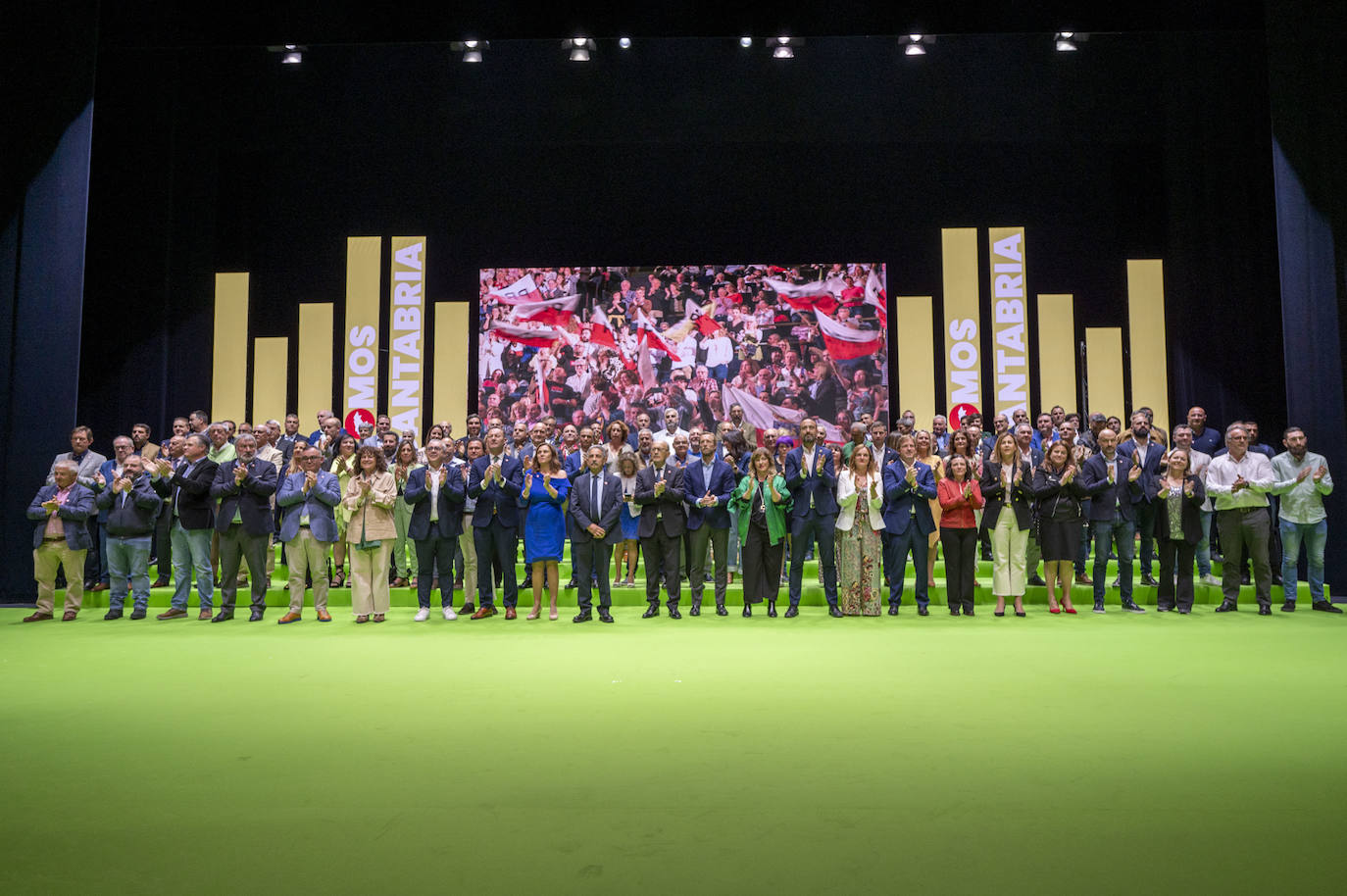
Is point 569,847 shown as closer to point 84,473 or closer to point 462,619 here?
point 462,619

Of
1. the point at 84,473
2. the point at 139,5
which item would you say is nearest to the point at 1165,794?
the point at 84,473

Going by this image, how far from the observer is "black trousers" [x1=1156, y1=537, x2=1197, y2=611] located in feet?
25.9

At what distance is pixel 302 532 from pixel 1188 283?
10372 millimetres

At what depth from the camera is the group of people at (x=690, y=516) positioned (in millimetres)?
7762

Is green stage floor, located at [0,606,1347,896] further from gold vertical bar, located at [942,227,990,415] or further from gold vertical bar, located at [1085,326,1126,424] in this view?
gold vertical bar, located at [1085,326,1126,424]

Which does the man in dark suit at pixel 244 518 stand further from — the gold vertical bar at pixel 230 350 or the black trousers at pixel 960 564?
the black trousers at pixel 960 564

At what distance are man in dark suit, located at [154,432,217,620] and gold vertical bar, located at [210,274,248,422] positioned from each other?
5.01 m

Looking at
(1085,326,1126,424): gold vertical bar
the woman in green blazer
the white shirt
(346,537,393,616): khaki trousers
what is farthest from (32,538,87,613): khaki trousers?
(1085,326,1126,424): gold vertical bar

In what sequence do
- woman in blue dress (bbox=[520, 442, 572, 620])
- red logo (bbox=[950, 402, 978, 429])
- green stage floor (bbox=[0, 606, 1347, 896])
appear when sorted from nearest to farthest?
1. green stage floor (bbox=[0, 606, 1347, 896])
2. woman in blue dress (bbox=[520, 442, 572, 620])
3. red logo (bbox=[950, 402, 978, 429])

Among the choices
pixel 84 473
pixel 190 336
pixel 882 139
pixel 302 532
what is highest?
pixel 882 139

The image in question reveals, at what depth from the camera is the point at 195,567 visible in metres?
8.02

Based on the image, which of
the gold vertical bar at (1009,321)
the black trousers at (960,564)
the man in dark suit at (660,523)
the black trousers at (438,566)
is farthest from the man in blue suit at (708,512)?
the gold vertical bar at (1009,321)

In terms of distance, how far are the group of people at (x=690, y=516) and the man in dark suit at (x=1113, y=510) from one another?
0.06ft

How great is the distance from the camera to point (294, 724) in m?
4.05
